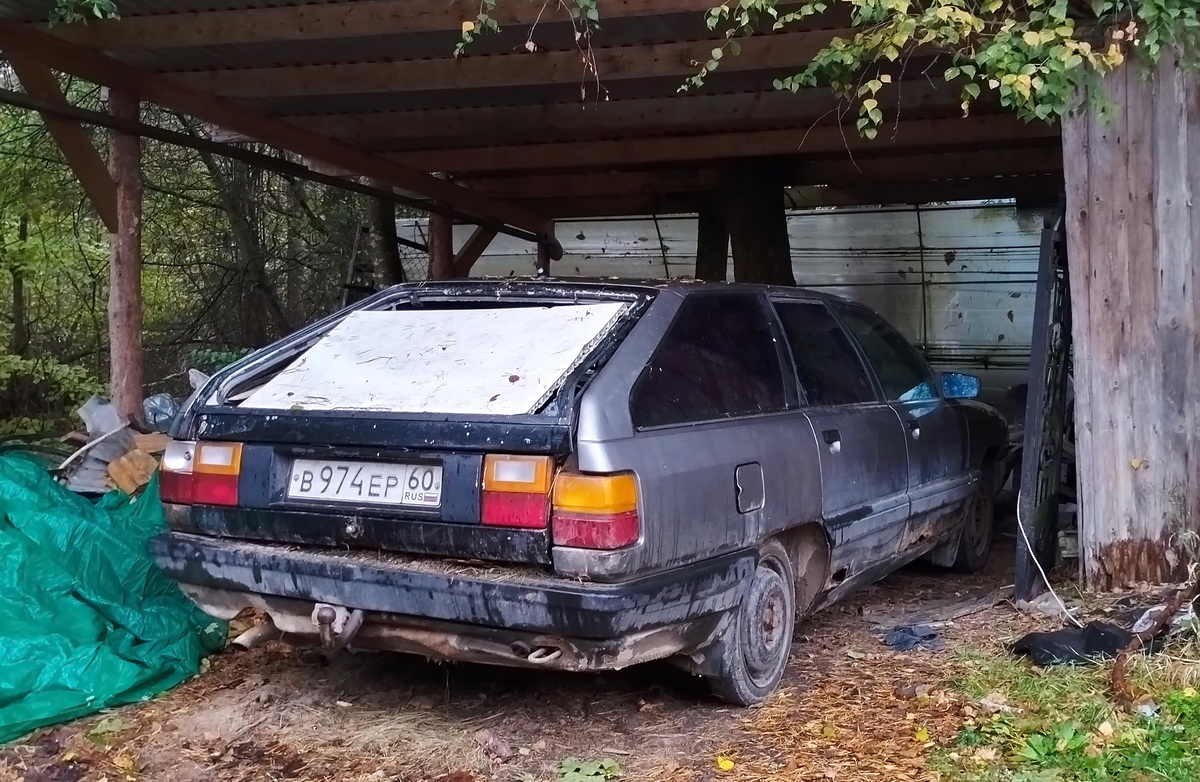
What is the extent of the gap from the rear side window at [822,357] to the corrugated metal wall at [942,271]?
6.70 meters

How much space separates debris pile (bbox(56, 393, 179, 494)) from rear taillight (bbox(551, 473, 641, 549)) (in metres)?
3.36

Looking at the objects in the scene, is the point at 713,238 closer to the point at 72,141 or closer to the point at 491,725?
the point at 72,141

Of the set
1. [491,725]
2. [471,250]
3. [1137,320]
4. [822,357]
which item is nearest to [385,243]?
[471,250]

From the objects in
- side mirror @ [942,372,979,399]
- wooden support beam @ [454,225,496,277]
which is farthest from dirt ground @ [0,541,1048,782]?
wooden support beam @ [454,225,496,277]

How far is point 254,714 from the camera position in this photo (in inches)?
144

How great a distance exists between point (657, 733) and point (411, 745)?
843mm

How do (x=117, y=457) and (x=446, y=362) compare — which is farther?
(x=117, y=457)

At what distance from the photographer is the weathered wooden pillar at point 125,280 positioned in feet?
21.5

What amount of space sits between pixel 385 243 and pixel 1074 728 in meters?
10.5

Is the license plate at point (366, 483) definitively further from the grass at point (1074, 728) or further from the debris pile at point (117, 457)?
the debris pile at point (117, 457)

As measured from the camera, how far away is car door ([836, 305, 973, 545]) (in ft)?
15.9

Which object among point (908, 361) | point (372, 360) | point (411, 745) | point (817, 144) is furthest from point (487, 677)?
point (817, 144)

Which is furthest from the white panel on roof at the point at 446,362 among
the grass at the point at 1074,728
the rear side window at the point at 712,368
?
the grass at the point at 1074,728

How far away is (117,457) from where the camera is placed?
18.7 feet
